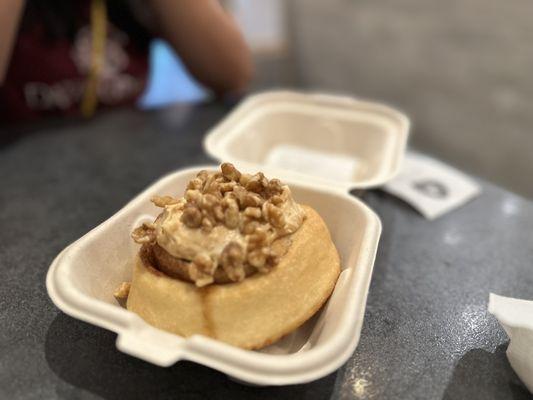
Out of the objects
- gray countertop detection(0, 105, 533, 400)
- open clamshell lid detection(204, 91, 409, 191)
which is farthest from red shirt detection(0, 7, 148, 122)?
open clamshell lid detection(204, 91, 409, 191)

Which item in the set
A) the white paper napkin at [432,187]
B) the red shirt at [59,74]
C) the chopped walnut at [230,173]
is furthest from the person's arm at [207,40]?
the chopped walnut at [230,173]

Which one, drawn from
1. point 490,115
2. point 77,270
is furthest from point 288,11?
point 77,270

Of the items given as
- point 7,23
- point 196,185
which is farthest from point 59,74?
point 196,185

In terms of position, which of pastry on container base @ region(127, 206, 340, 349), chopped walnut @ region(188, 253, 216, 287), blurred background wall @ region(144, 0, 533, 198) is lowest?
blurred background wall @ region(144, 0, 533, 198)

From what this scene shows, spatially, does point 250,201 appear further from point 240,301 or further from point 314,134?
point 314,134

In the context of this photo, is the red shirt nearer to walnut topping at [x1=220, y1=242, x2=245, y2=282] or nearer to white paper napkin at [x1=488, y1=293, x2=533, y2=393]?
walnut topping at [x1=220, y1=242, x2=245, y2=282]

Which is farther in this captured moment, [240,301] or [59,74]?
[59,74]
